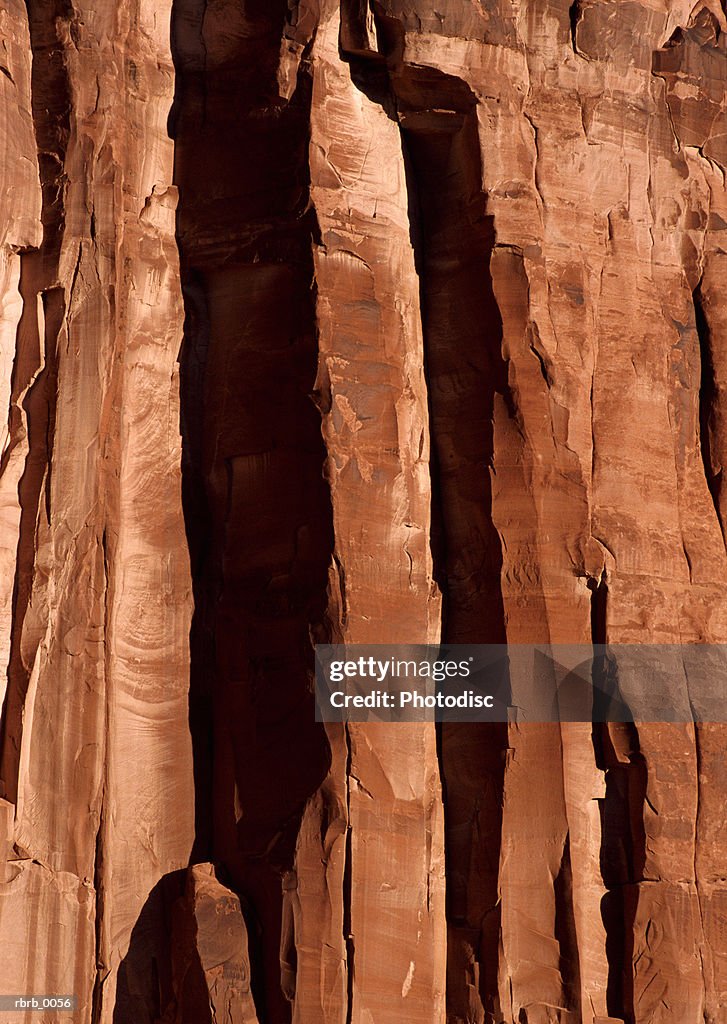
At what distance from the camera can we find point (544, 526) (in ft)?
21.4

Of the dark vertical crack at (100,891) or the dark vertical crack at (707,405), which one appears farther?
the dark vertical crack at (707,405)

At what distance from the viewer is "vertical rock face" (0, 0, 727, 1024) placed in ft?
19.7

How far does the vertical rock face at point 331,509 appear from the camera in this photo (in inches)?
236

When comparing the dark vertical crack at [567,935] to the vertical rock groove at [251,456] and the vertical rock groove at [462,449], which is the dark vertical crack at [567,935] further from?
the vertical rock groove at [251,456]

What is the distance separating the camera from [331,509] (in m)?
6.23

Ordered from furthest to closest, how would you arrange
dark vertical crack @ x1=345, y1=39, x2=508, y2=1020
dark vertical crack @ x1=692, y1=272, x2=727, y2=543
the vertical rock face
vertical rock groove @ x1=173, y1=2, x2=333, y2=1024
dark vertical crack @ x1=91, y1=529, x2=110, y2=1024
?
1. dark vertical crack @ x1=692, y1=272, x2=727, y2=543
2. dark vertical crack @ x1=345, y1=39, x2=508, y2=1020
3. vertical rock groove @ x1=173, y1=2, x2=333, y2=1024
4. the vertical rock face
5. dark vertical crack @ x1=91, y1=529, x2=110, y2=1024

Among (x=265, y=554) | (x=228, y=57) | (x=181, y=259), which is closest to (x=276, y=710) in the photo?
(x=265, y=554)

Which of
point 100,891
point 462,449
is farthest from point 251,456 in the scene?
point 100,891

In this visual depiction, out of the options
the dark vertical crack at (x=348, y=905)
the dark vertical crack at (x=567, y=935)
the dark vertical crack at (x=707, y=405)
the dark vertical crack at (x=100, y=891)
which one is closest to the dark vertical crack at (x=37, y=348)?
the dark vertical crack at (x=100, y=891)

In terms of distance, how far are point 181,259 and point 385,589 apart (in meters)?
1.86

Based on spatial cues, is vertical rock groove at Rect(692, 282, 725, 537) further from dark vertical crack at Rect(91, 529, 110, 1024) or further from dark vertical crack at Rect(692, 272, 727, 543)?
dark vertical crack at Rect(91, 529, 110, 1024)

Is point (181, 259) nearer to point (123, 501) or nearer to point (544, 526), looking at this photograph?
point (123, 501)

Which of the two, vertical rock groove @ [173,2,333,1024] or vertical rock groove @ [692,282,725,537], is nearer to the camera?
vertical rock groove @ [173,2,333,1024]

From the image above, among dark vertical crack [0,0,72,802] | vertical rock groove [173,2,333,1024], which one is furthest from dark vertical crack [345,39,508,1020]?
dark vertical crack [0,0,72,802]
